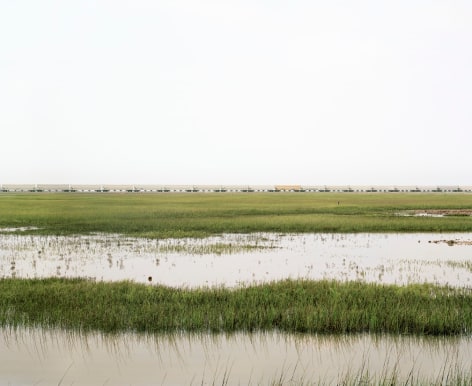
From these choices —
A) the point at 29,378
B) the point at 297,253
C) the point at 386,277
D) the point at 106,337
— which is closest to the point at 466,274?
the point at 386,277

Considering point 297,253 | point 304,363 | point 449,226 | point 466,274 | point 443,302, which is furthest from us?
point 449,226

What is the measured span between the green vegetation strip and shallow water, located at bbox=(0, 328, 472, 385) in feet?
1.68

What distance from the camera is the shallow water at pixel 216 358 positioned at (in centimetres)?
776

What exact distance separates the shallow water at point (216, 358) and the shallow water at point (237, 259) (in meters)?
5.09

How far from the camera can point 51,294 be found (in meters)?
12.8

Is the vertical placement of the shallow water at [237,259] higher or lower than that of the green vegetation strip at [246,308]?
lower

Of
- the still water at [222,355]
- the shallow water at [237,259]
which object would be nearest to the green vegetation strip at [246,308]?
the still water at [222,355]

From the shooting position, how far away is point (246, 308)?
11039 millimetres

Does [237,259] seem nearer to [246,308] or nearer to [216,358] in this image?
[246,308]

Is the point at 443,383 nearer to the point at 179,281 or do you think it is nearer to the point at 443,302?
the point at 443,302

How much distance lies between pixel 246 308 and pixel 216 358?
2.60 m

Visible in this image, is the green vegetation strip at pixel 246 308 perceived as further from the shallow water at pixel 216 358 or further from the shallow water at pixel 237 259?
the shallow water at pixel 237 259

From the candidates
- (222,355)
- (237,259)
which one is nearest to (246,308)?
(222,355)

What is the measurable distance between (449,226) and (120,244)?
2120 centimetres
